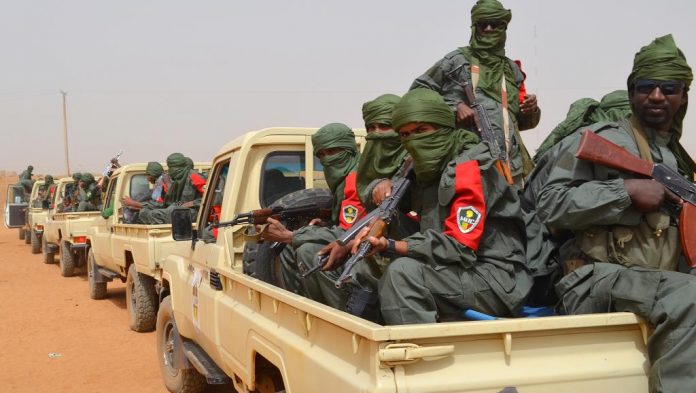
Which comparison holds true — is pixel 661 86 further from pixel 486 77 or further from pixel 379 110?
pixel 486 77

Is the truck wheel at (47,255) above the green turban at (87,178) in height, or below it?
below

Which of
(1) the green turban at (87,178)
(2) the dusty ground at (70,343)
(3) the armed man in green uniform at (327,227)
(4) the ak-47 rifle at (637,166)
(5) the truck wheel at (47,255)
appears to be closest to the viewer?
(4) the ak-47 rifle at (637,166)

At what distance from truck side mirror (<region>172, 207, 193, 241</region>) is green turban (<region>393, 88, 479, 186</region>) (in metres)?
1.84

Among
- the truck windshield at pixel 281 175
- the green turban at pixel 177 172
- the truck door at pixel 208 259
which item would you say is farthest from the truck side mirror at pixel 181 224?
the green turban at pixel 177 172

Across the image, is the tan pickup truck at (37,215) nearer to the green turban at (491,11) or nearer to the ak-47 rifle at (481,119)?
the ak-47 rifle at (481,119)

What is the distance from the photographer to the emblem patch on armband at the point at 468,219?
8.09 feet

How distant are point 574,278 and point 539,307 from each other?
525 mm

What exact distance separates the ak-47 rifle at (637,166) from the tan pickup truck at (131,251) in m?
4.39

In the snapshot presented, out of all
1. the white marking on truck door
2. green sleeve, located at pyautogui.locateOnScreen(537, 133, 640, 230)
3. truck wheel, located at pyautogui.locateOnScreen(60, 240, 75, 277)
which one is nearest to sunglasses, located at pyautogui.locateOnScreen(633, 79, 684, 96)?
green sleeve, located at pyautogui.locateOnScreen(537, 133, 640, 230)

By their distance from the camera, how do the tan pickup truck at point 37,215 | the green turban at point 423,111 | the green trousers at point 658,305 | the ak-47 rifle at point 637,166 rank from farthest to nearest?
the tan pickup truck at point 37,215 < the green turban at point 423,111 < the ak-47 rifle at point 637,166 < the green trousers at point 658,305

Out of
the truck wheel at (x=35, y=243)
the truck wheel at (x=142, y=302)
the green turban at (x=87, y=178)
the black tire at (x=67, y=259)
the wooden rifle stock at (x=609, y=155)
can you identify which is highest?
the wooden rifle stock at (x=609, y=155)

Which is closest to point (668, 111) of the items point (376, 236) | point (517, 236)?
point (517, 236)

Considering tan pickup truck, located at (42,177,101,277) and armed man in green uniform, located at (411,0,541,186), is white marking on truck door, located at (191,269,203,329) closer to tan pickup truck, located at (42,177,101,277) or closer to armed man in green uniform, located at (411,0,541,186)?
armed man in green uniform, located at (411,0,541,186)

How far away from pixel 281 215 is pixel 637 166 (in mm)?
1998
